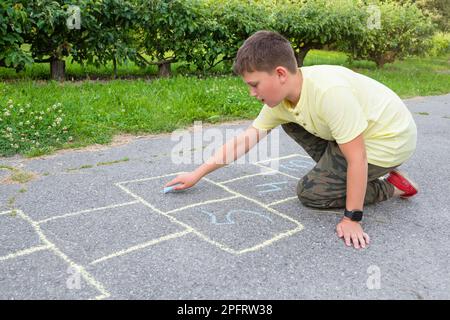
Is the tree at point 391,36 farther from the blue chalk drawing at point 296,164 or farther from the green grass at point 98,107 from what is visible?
the blue chalk drawing at point 296,164

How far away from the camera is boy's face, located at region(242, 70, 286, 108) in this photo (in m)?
2.28

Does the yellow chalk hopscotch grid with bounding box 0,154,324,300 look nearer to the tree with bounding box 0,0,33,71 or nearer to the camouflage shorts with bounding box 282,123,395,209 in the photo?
the camouflage shorts with bounding box 282,123,395,209

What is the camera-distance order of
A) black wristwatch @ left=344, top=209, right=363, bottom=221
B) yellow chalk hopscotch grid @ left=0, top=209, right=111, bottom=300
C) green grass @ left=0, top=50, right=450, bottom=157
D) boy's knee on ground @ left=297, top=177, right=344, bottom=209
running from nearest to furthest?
yellow chalk hopscotch grid @ left=0, top=209, right=111, bottom=300, black wristwatch @ left=344, top=209, right=363, bottom=221, boy's knee on ground @ left=297, top=177, right=344, bottom=209, green grass @ left=0, top=50, right=450, bottom=157

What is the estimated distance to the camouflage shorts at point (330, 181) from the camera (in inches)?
102

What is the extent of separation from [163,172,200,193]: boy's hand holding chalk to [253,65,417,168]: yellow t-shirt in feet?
1.99

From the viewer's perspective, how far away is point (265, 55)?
2.23 metres

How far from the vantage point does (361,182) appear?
227 centimetres
